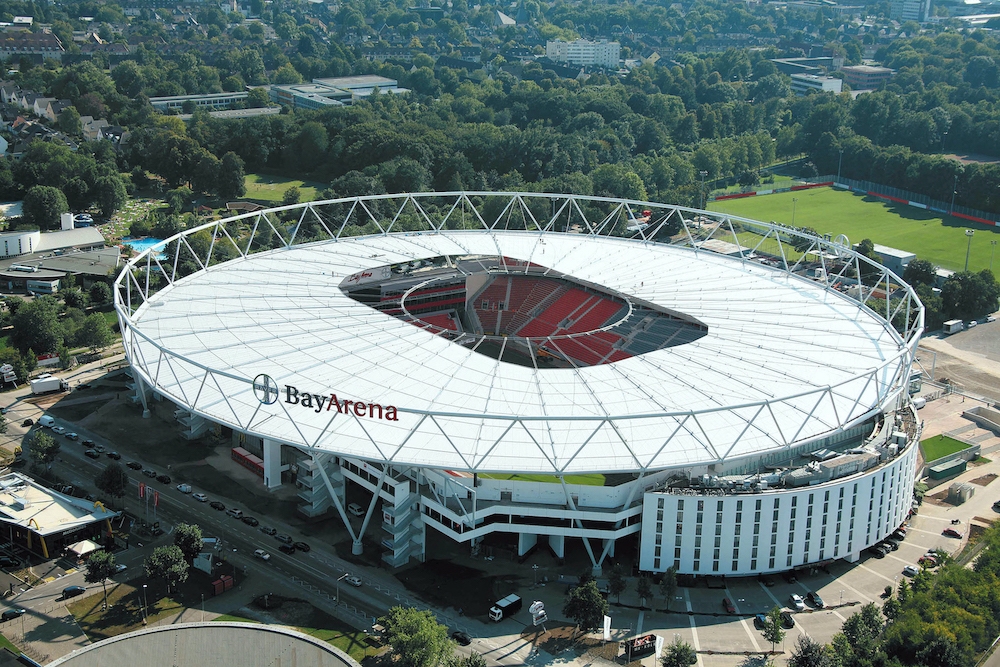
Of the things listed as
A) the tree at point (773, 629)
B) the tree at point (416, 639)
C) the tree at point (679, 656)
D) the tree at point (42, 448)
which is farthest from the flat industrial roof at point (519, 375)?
the tree at point (679, 656)

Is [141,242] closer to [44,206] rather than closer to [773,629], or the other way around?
[44,206]

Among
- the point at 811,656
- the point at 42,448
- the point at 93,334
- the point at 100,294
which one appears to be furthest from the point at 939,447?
the point at 100,294

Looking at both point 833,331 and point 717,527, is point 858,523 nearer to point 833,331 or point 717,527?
point 717,527

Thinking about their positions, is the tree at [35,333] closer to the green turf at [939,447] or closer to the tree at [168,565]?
the tree at [168,565]

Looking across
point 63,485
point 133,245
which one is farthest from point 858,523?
point 133,245

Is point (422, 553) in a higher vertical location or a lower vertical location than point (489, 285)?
lower
